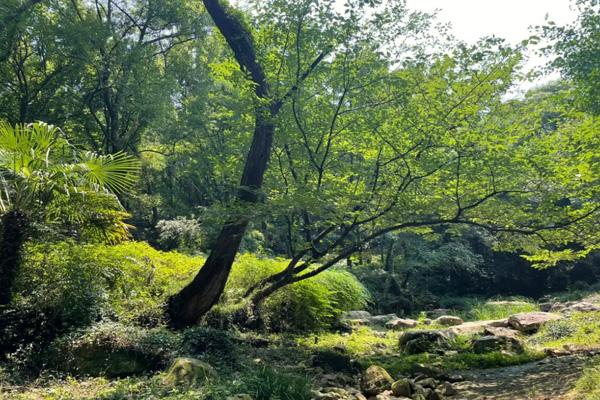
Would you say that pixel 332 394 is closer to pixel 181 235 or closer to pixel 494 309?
pixel 181 235

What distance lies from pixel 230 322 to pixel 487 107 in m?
5.15

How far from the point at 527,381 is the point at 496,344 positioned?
1.93 m

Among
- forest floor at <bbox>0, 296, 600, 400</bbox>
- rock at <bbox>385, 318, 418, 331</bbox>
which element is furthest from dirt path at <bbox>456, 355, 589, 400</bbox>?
rock at <bbox>385, 318, 418, 331</bbox>

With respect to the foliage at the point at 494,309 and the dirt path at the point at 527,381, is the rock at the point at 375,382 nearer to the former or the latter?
the dirt path at the point at 527,381

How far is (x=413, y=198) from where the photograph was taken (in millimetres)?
6668

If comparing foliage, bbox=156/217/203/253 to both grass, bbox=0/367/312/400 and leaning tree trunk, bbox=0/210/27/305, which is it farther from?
grass, bbox=0/367/312/400

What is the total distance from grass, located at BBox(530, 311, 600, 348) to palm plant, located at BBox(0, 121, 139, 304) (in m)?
7.30

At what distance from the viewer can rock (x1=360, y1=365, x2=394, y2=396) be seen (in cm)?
514

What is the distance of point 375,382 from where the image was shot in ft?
17.3

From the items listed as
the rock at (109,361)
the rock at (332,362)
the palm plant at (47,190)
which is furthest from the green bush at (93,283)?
the rock at (332,362)

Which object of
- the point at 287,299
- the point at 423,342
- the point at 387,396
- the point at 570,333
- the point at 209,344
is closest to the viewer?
the point at 387,396

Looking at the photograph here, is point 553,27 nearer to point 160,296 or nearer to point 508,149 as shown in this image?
point 508,149

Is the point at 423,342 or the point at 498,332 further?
the point at 498,332

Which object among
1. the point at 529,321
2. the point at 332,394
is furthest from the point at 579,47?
the point at 332,394
